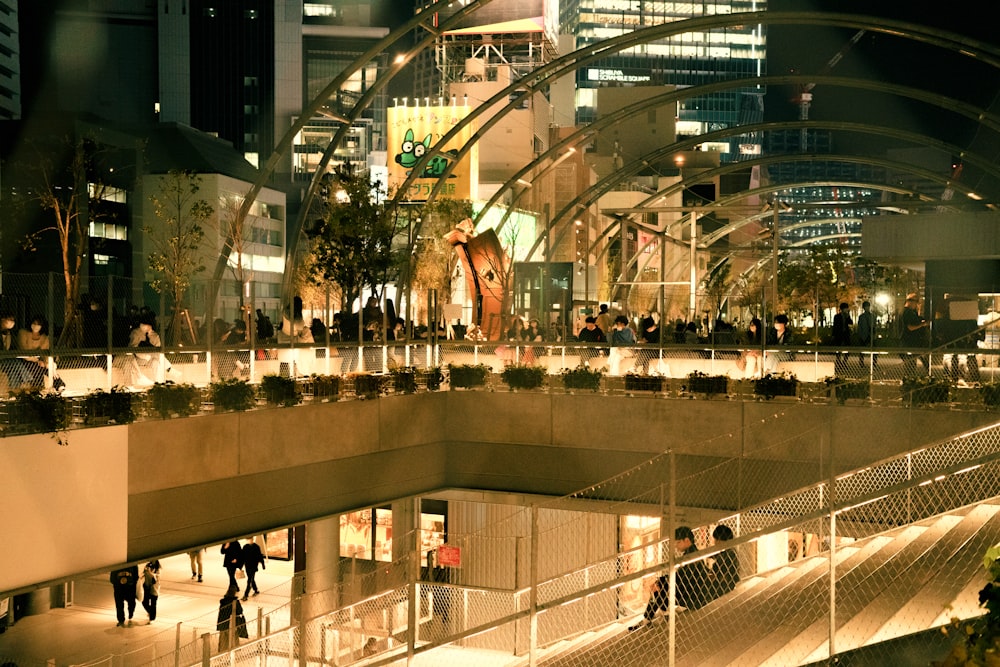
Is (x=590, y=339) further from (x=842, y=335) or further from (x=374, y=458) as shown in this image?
(x=374, y=458)

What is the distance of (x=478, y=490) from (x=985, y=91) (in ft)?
103

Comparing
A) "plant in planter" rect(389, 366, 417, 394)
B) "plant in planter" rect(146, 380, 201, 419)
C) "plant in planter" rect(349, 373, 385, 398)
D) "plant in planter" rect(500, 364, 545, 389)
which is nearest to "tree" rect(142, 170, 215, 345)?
"plant in planter" rect(146, 380, 201, 419)

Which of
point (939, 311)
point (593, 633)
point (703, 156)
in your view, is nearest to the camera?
point (593, 633)

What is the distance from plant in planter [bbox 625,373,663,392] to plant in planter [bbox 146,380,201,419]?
8.54 m

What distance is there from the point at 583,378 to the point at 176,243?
2495 centimetres

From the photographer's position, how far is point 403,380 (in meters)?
21.6

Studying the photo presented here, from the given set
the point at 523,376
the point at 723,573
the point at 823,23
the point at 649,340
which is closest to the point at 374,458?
the point at 523,376

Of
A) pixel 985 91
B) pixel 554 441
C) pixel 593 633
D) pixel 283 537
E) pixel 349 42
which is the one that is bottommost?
pixel 283 537

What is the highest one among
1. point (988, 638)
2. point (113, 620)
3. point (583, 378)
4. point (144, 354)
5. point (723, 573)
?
point (144, 354)

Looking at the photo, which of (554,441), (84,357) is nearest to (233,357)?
(84,357)

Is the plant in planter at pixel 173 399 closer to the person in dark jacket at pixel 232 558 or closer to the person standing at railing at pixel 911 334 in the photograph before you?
the person in dark jacket at pixel 232 558

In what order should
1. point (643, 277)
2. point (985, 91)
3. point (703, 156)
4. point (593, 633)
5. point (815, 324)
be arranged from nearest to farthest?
point (593, 633) < point (815, 324) < point (985, 91) < point (643, 277) < point (703, 156)

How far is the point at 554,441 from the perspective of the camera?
21812 millimetres

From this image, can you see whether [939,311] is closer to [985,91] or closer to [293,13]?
[985,91]
